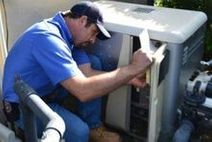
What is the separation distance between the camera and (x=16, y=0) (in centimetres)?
271

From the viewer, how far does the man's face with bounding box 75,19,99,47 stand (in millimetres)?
2043

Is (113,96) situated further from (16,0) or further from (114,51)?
(16,0)

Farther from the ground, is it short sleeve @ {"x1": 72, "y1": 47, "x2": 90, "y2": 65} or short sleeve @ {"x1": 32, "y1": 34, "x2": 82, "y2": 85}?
short sleeve @ {"x1": 32, "y1": 34, "x2": 82, "y2": 85}

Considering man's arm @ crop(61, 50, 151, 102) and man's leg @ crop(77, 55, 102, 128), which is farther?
man's leg @ crop(77, 55, 102, 128)

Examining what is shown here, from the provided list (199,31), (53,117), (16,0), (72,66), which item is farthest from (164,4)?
(53,117)

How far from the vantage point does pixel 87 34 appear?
2061 mm

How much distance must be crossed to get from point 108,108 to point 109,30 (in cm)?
53

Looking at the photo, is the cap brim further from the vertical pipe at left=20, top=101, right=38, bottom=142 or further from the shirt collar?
the vertical pipe at left=20, top=101, right=38, bottom=142

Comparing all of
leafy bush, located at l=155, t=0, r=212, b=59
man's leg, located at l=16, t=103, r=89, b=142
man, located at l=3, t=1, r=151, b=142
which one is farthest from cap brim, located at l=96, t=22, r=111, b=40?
leafy bush, located at l=155, t=0, r=212, b=59

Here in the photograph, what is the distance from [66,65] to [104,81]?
22 centimetres

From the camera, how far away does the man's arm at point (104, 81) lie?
187cm

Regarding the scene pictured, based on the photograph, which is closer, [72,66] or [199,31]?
[72,66]

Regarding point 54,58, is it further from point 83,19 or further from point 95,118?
point 95,118

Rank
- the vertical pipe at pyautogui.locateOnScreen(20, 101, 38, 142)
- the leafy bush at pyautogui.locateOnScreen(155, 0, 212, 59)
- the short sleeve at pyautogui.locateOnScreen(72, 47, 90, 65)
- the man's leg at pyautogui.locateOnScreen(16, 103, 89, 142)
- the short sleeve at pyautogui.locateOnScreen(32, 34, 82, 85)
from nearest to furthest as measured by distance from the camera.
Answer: the vertical pipe at pyautogui.locateOnScreen(20, 101, 38, 142) → the short sleeve at pyautogui.locateOnScreen(32, 34, 82, 85) → the man's leg at pyautogui.locateOnScreen(16, 103, 89, 142) → the short sleeve at pyautogui.locateOnScreen(72, 47, 90, 65) → the leafy bush at pyautogui.locateOnScreen(155, 0, 212, 59)
